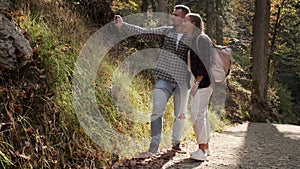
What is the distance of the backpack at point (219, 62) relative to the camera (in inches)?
201

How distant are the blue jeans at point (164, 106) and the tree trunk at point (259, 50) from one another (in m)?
9.99

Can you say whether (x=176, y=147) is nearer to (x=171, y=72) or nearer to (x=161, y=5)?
(x=171, y=72)

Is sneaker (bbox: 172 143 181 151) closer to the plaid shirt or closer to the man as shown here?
the man

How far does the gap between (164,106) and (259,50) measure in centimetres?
1048

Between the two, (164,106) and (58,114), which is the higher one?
(58,114)

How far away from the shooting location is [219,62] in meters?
5.13

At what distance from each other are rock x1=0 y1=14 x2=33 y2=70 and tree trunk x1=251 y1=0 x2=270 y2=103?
38.4ft

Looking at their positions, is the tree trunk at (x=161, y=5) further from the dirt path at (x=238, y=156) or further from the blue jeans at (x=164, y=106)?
the blue jeans at (x=164, y=106)

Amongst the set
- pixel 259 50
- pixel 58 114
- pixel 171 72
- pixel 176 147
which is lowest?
pixel 259 50

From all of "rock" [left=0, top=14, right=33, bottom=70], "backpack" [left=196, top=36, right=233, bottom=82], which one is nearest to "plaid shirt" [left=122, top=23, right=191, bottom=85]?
"backpack" [left=196, top=36, right=233, bottom=82]

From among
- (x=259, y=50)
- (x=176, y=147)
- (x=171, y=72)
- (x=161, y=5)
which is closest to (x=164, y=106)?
(x=171, y=72)

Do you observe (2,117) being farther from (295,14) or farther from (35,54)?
(295,14)

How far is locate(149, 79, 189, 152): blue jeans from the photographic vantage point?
5.18 m

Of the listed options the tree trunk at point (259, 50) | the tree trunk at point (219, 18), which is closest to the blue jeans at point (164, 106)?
the tree trunk at point (259, 50)
